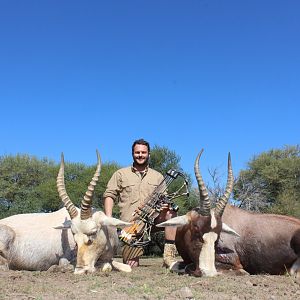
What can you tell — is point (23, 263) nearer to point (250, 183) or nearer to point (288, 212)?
point (288, 212)

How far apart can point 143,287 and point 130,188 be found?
3.27 metres

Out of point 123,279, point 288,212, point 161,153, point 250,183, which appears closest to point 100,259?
point 123,279

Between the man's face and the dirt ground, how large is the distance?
260cm

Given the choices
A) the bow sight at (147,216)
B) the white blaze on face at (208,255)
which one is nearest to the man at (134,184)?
the bow sight at (147,216)

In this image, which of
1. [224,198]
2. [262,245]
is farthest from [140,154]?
[262,245]

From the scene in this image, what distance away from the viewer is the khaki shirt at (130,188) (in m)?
7.47

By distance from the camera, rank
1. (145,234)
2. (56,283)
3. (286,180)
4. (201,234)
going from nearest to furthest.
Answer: (56,283), (201,234), (145,234), (286,180)

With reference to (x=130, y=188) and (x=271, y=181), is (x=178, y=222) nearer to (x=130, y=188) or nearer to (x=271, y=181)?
(x=130, y=188)

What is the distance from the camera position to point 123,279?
4.93m

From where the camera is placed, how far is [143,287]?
170 inches

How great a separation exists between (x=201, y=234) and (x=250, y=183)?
24.6 meters

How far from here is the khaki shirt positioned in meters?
7.47

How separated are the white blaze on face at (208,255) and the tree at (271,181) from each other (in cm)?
1911

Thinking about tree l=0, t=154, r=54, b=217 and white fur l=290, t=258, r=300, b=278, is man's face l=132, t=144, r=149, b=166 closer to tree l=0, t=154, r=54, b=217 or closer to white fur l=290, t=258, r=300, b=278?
white fur l=290, t=258, r=300, b=278
